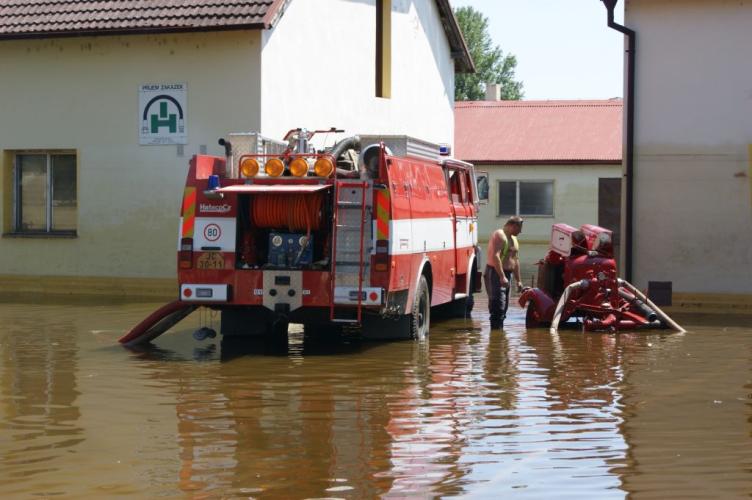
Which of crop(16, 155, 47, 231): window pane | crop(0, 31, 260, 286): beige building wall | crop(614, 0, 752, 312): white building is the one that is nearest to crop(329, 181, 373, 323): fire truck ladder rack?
crop(614, 0, 752, 312): white building

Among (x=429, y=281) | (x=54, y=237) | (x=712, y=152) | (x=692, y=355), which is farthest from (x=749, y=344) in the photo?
(x=54, y=237)

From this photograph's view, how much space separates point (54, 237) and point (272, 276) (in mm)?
10092

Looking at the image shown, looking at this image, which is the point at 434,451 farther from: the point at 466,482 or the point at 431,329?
the point at 431,329

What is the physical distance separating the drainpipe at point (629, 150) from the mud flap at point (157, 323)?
829 cm

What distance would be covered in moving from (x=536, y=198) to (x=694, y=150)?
60.8 feet

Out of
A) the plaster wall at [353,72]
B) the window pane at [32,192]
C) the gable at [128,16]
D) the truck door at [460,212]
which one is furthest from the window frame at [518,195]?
the truck door at [460,212]

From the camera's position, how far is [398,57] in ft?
96.0

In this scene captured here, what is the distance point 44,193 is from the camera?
23.5 m

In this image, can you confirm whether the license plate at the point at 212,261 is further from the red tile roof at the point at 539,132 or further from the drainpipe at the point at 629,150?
the red tile roof at the point at 539,132

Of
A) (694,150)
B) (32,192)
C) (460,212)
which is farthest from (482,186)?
(32,192)

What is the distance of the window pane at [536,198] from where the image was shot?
1521 inches

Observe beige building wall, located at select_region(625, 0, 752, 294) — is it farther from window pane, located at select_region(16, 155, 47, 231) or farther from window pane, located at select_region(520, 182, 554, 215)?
window pane, located at select_region(520, 182, 554, 215)

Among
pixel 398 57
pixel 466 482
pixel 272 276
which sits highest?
pixel 398 57

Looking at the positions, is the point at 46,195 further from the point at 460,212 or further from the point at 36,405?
the point at 36,405
